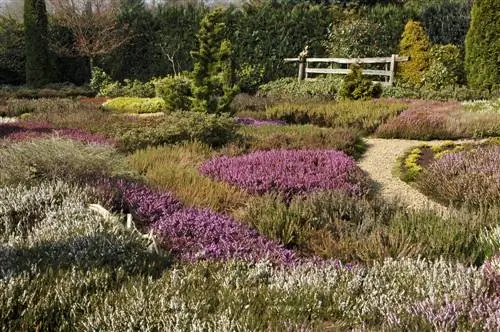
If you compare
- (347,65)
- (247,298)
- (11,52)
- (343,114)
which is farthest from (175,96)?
(11,52)

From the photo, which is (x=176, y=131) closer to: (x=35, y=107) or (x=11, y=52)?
(x=35, y=107)

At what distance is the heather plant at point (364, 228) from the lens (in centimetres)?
379

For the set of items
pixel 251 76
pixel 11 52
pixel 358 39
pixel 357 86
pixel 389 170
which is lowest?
pixel 389 170

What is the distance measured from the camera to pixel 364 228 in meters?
4.25

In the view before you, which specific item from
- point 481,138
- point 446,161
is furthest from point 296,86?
point 446,161

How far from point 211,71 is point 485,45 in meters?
10.0

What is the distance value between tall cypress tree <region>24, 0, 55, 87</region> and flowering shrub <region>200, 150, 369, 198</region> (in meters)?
19.1

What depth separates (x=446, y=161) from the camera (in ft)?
21.2

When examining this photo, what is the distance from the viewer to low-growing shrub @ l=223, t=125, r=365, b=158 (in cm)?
784

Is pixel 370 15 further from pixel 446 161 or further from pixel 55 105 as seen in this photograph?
pixel 446 161

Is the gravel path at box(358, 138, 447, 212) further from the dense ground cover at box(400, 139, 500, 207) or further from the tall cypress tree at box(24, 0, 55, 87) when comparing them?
the tall cypress tree at box(24, 0, 55, 87)

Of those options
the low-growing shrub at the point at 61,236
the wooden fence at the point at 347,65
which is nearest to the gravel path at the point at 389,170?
the low-growing shrub at the point at 61,236

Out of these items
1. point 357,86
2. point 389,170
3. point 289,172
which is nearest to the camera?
point 289,172

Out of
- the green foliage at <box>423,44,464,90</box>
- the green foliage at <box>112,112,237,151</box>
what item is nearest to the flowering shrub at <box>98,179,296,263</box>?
the green foliage at <box>112,112,237,151</box>
